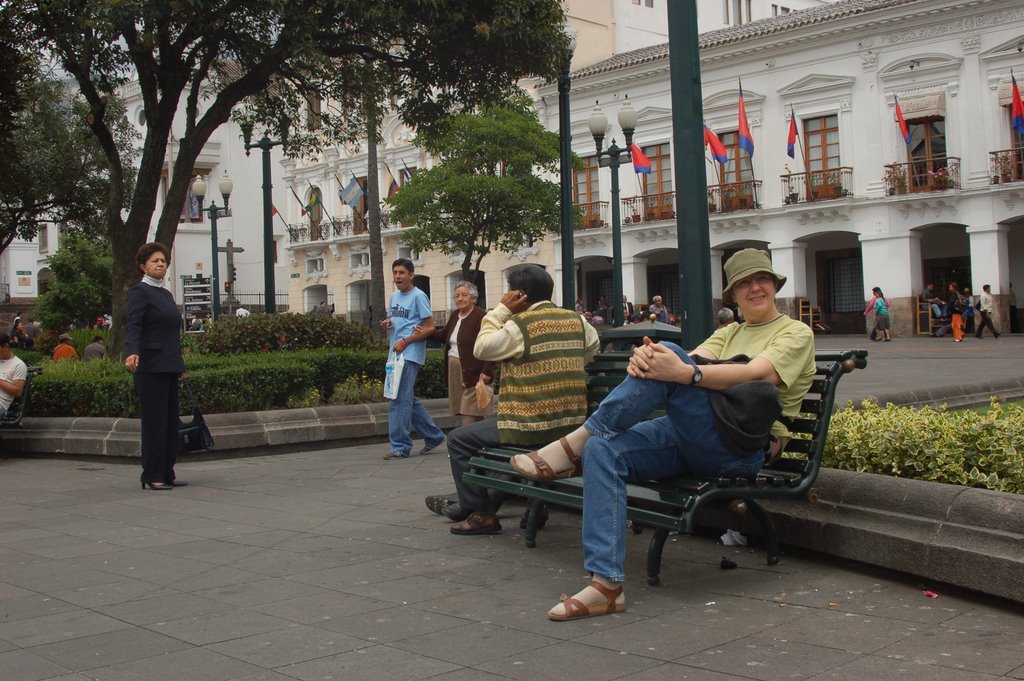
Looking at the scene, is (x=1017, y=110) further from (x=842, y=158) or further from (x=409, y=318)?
(x=409, y=318)

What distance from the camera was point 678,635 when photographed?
12.9 feet

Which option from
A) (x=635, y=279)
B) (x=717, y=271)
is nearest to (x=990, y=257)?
(x=717, y=271)

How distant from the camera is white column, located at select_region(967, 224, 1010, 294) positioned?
30062 millimetres

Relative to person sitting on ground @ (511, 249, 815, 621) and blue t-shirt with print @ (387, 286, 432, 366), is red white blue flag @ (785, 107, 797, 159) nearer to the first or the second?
blue t-shirt with print @ (387, 286, 432, 366)

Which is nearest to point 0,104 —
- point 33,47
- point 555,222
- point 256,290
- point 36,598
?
point 33,47

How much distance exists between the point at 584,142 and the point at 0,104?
2893cm

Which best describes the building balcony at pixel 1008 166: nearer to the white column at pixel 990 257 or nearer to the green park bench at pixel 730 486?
the white column at pixel 990 257

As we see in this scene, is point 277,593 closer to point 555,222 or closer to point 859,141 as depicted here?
point 555,222

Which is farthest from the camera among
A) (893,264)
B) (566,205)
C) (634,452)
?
(893,264)

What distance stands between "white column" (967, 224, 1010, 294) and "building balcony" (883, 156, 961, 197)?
1.52m

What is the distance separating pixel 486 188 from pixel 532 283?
25.3m

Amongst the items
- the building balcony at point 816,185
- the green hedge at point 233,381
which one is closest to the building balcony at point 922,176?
the building balcony at point 816,185

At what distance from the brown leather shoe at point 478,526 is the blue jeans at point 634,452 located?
153 centimetres

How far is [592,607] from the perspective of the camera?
4.18m
